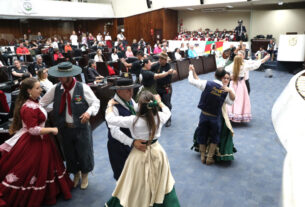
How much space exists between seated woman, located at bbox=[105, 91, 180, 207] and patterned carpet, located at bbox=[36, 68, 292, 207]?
887mm

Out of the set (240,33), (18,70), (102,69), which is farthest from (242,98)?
(240,33)

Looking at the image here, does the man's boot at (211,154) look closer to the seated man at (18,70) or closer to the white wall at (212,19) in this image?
the seated man at (18,70)

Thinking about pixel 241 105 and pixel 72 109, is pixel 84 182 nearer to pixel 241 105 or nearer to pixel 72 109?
pixel 72 109

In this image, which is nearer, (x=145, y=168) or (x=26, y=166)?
(x=145, y=168)

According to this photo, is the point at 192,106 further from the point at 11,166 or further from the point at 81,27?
the point at 81,27

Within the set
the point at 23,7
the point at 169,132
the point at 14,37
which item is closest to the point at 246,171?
the point at 169,132

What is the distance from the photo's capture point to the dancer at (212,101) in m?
3.47

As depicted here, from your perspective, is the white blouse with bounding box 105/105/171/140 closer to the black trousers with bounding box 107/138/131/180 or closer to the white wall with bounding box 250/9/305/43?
the black trousers with bounding box 107/138/131/180

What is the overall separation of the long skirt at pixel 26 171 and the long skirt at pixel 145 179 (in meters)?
1.09

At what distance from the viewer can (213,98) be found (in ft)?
11.5

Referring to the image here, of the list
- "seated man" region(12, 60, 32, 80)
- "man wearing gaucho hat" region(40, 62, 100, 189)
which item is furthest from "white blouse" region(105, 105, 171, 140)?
"seated man" region(12, 60, 32, 80)

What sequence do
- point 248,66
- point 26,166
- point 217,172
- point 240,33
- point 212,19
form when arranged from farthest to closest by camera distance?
1. point 212,19
2. point 240,33
3. point 248,66
4. point 217,172
5. point 26,166

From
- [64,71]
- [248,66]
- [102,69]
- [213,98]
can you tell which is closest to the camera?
[64,71]

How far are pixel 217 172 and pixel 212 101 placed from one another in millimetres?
1060
